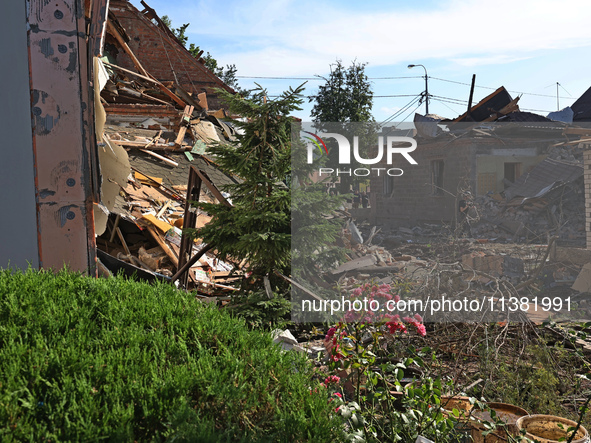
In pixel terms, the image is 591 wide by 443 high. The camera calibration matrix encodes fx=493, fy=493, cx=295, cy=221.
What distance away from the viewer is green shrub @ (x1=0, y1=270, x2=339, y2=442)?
6.40ft

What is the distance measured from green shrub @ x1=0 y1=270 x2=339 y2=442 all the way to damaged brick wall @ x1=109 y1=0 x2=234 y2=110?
2022cm

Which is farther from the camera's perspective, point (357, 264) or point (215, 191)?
point (357, 264)

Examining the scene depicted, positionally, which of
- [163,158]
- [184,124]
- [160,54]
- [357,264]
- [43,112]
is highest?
[160,54]

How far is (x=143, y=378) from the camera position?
2.25m

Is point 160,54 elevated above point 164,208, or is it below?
above

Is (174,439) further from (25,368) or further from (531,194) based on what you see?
(531,194)

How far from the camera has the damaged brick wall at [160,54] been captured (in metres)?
21.6

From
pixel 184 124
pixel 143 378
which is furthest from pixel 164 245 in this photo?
pixel 184 124

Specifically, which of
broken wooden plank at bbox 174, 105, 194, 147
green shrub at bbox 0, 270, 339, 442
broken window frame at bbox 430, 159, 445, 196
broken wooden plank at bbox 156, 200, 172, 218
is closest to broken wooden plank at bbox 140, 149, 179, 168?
broken wooden plank at bbox 174, 105, 194, 147

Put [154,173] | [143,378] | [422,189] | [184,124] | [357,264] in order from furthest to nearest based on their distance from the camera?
[422,189] < [184,124] < [154,173] < [357,264] < [143,378]

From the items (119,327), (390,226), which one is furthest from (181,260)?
(390,226)

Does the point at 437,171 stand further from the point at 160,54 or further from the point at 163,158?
the point at 160,54

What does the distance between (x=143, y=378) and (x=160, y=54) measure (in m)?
22.3

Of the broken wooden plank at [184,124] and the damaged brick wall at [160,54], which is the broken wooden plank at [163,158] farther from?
the damaged brick wall at [160,54]
